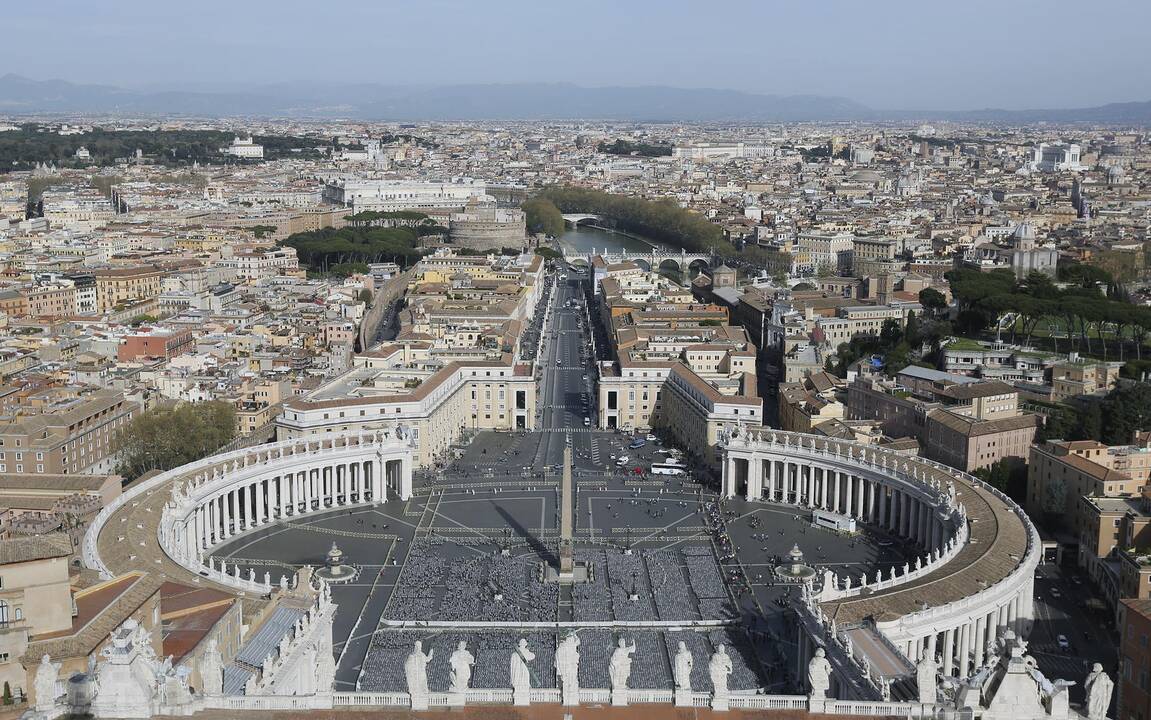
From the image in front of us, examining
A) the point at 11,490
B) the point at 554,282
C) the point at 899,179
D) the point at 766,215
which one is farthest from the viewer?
the point at 899,179

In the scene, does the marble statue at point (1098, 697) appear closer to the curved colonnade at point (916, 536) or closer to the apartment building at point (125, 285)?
the curved colonnade at point (916, 536)

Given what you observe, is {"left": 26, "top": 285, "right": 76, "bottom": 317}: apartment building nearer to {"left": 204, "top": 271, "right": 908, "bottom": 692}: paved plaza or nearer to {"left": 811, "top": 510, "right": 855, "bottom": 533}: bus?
{"left": 204, "top": 271, "right": 908, "bottom": 692}: paved plaza

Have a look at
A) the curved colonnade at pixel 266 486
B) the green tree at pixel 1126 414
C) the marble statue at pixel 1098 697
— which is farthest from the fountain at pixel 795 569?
the marble statue at pixel 1098 697

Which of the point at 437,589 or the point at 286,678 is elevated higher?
the point at 286,678

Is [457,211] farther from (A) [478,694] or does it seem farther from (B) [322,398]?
(A) [478,694]

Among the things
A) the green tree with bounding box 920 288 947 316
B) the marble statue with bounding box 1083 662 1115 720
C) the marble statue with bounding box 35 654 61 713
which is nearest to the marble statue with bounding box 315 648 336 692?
the marble statue with bounding box 35 654 61 713

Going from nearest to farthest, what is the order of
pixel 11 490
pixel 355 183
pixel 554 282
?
pixel 11 490, pixel 554 282, pixel 355 183

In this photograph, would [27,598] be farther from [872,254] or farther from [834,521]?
[872,254]

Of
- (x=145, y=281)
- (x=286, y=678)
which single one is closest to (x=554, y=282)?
→ (x=145, y=281)

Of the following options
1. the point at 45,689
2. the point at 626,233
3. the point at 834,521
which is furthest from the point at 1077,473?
the point at 626,233
